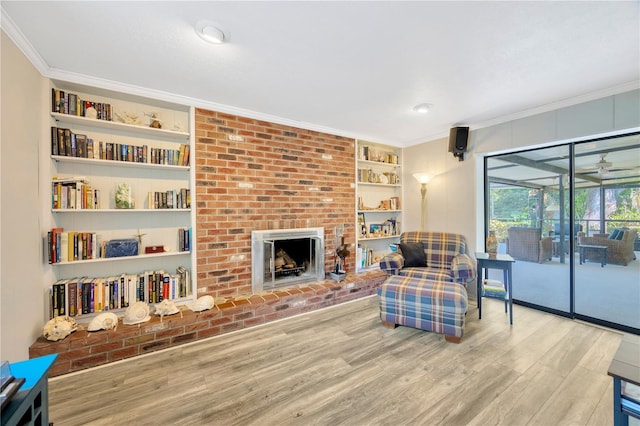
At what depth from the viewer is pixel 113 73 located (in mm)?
2113

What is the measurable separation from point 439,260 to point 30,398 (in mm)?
3588

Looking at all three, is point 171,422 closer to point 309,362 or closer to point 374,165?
point 309,362

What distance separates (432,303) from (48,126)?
360 cm

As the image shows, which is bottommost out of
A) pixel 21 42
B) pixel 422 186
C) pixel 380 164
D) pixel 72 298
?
pixel 72 298

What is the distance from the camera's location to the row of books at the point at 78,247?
2.03 metres

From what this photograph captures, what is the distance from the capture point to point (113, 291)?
2.29 meters

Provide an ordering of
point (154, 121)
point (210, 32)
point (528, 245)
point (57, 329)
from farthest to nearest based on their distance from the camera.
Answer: point (528, 245)
point (154, 121)
point (57, 329)
point (210, 32)

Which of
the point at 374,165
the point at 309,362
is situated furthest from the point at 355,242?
the point at 309,362

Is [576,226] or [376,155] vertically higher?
[376,155]

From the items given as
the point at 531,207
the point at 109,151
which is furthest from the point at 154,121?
the point at 531,207

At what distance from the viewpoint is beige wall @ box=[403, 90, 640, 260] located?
7.89 ft

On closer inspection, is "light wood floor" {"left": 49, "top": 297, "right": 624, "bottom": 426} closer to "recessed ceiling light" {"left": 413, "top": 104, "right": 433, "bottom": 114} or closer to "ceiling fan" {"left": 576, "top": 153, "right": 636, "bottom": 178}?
"ceiling fan" {"left": 576, "top": 153, "right": 636, "bottom": 178}

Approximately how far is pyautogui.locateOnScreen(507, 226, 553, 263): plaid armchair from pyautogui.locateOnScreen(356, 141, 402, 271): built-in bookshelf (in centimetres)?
155

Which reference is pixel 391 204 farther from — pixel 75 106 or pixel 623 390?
pixel 75 106
